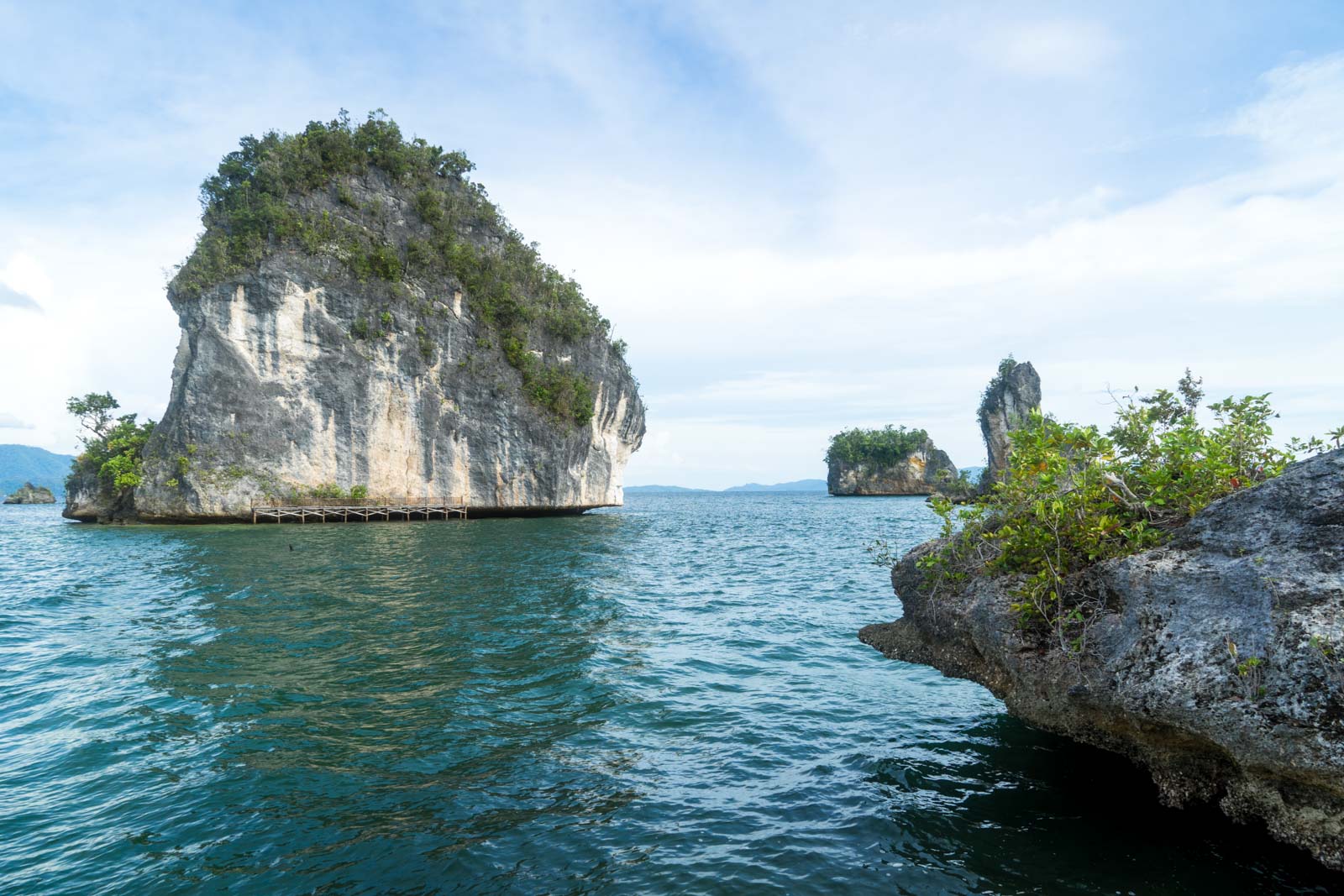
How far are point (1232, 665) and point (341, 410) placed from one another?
46777 mm

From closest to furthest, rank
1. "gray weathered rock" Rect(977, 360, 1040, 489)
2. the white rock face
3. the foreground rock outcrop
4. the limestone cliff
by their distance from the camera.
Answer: the white rock face < the limestone cliff < "gray weathered rock" Rect(977, 360, 1040, 489) < the foreground rock outcrop

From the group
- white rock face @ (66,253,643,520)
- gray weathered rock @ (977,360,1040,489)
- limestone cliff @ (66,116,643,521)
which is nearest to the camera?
white rock face @ (66,253,643,520)

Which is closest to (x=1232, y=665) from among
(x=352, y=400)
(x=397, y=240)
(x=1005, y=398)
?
(x=352, y=400)

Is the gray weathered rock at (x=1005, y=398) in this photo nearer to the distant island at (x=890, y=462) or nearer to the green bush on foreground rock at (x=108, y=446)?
the distant island at (x=890, y=462)

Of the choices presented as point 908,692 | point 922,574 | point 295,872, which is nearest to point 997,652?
point 922,574

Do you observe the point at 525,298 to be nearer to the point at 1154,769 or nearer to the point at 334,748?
the point at 334,748

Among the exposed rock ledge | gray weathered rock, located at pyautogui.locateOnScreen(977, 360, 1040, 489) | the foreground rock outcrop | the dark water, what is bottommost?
the dark water

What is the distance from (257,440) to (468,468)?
530 inches

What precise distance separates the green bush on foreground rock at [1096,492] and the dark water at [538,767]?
180 centimetres

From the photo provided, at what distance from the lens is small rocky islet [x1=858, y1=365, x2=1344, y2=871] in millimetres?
4023

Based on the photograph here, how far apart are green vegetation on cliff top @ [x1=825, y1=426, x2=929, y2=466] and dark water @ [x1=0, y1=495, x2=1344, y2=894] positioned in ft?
314

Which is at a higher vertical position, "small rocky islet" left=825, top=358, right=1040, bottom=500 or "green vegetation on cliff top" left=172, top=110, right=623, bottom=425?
"green vegetation on cliff top" left=172, top=110, right=623, bottom=425

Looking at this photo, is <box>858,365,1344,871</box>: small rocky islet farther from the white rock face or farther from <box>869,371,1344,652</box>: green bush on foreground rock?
the white rock face

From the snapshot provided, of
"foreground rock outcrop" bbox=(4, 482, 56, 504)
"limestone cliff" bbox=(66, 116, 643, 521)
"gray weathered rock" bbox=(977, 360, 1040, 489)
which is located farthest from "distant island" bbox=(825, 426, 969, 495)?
"foreground rock outcrop" bbox=(4, 482, 56, 504)
